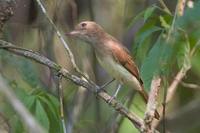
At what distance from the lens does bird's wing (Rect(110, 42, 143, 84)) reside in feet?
12.8

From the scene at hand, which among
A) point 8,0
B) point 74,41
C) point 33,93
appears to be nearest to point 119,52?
point 74,41

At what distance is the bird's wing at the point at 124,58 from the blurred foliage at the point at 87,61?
0.32ft

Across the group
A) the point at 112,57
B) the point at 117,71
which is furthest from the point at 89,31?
the point at 117,71

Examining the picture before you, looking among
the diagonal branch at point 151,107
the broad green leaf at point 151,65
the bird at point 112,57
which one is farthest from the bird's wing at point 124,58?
the diagonal branch at point 151,107

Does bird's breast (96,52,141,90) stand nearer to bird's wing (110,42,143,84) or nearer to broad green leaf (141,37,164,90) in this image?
bird's wing (110,42,143,84)

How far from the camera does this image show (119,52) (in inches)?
155

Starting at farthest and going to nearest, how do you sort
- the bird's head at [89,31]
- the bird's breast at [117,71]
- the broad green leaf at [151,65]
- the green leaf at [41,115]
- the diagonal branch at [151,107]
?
the bird's head at [89,31] → the bird's breast at [117,71] → the green leaf at [41,115] → the broad green leaf at [151,65] → the diagonal branch at [151,107]

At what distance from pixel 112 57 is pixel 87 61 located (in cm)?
54

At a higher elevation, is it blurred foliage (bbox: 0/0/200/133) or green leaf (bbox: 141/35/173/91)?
green leaf (bbox: 141/35/173/91)

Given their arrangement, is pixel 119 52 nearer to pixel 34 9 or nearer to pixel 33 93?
pixel 34 9

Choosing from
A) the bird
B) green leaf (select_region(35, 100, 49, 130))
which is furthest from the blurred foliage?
the bird

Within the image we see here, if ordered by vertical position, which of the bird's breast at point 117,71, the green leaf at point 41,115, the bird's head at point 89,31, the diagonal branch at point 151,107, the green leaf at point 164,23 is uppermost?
the green leaf at point 164,23

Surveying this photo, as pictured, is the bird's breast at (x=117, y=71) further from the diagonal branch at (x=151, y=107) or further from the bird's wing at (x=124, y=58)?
the diagonal branch at (x=151, y=107)

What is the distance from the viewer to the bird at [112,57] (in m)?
3.82
